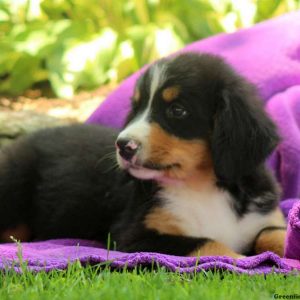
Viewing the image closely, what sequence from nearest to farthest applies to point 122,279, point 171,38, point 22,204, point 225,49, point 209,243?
point 122,279
point 209,243
point 22,204
point 225,49
point 171,38

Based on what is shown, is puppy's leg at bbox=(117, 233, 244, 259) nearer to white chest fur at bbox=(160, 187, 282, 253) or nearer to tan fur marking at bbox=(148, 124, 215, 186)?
white chest fur at bbox=(160, 187, 282, 253)

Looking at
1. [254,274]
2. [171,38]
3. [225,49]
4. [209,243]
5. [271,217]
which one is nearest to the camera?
[254,274]

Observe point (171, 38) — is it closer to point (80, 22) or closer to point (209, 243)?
point (80, 22)

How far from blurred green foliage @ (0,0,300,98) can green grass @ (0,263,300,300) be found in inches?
244

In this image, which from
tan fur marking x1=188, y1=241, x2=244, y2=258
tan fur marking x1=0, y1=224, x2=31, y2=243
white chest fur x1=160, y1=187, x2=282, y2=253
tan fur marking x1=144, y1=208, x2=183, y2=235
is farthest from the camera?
tan fur marking x1=0, y1=224, x2=31, y2=243

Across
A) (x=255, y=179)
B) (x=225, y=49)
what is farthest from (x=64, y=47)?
(x=255, y=179)

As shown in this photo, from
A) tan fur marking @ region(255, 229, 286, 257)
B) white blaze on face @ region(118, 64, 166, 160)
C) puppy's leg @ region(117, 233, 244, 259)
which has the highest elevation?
white blaze on face @ region(118, 64, 166, 160)

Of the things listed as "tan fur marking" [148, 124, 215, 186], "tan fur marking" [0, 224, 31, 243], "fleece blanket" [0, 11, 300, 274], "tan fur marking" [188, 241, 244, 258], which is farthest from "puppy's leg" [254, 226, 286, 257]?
"tan fur marking" [0, 224, 31, 243]

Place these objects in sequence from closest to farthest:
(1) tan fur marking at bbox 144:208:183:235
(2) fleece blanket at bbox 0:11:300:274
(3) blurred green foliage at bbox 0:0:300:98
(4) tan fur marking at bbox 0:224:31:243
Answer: (2) fleece blanket at bbox 0:11:300:274 → (1) tan fur marking at bbox 144:208:183:235 → (4) tan fur marking at bbox 0:224:31:243 → (3) blurred green foliage at bbox 0:0:300:98

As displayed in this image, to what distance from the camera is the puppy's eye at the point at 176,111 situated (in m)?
4.27

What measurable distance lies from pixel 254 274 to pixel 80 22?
6915 mm

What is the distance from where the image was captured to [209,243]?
411cm

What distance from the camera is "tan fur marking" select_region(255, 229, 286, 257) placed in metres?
4.30

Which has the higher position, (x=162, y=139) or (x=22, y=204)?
(x=162, y=139)
